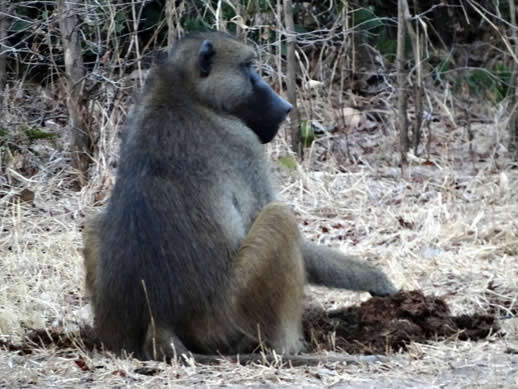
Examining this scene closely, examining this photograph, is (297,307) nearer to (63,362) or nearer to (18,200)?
(63,362)

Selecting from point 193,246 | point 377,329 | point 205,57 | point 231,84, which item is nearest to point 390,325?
point 377,329

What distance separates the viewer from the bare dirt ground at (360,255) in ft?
10.6

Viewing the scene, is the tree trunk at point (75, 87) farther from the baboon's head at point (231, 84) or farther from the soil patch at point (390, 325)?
the soil patch at point (390, 325)

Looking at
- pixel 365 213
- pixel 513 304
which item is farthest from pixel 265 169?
pixel 365 213

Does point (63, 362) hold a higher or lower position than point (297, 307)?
lower

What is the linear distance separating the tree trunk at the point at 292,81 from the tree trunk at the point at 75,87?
1.72 metres

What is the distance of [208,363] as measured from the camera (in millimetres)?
3352

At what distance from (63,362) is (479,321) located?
6.19 feet

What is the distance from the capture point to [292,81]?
7.16m

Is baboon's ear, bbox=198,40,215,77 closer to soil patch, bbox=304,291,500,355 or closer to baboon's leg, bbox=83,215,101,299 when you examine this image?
baboon's leg, bbox=83,215,101,299

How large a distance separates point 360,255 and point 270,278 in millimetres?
2083

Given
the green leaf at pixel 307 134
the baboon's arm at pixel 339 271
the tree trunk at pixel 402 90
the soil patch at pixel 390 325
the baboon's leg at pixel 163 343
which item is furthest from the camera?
the green leaf at pixel 307 134

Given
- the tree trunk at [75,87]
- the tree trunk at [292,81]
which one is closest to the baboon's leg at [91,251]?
the tree trunk at [75,87]

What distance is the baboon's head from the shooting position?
12.3ft
